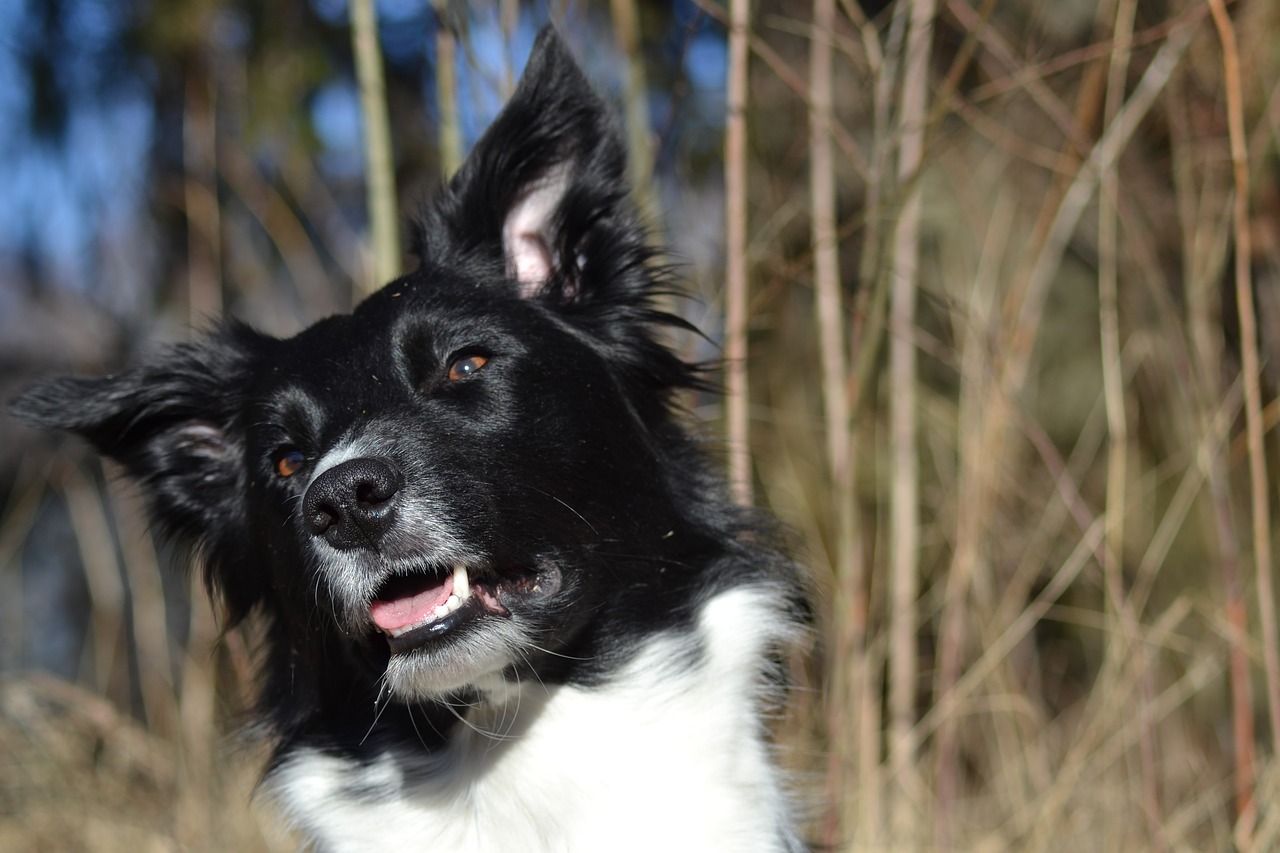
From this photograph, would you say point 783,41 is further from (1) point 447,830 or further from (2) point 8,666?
(2) point 8,666

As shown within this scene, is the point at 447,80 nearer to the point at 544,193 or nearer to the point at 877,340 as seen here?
the point at 544,193

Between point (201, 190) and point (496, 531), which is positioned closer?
point (496, 531)

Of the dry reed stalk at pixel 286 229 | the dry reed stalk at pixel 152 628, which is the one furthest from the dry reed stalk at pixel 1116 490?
the dry reed stalk at pixel 152 628

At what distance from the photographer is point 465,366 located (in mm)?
2646

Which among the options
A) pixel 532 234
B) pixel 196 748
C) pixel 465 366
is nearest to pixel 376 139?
pixel 532 234

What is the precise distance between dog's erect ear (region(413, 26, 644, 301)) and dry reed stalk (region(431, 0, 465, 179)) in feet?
1.25

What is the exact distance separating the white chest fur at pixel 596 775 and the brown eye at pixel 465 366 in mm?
Result: 729

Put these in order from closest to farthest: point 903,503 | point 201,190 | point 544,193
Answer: point 544,193 < point 903,503 < point 201,190

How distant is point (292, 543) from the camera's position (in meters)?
2.61

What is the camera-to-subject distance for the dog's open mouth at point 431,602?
2381mm

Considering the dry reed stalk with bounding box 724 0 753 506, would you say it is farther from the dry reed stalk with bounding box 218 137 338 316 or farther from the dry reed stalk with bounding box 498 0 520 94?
the dry reed stalk with bounding box 218 137 338 316

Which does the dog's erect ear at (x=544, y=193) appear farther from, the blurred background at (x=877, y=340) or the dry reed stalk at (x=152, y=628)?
the dry reed stalk at (x=152, y=628)

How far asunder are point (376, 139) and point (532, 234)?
74cm

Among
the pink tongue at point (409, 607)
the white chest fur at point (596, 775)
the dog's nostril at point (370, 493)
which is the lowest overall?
the white chest fur at point (596, 775)
